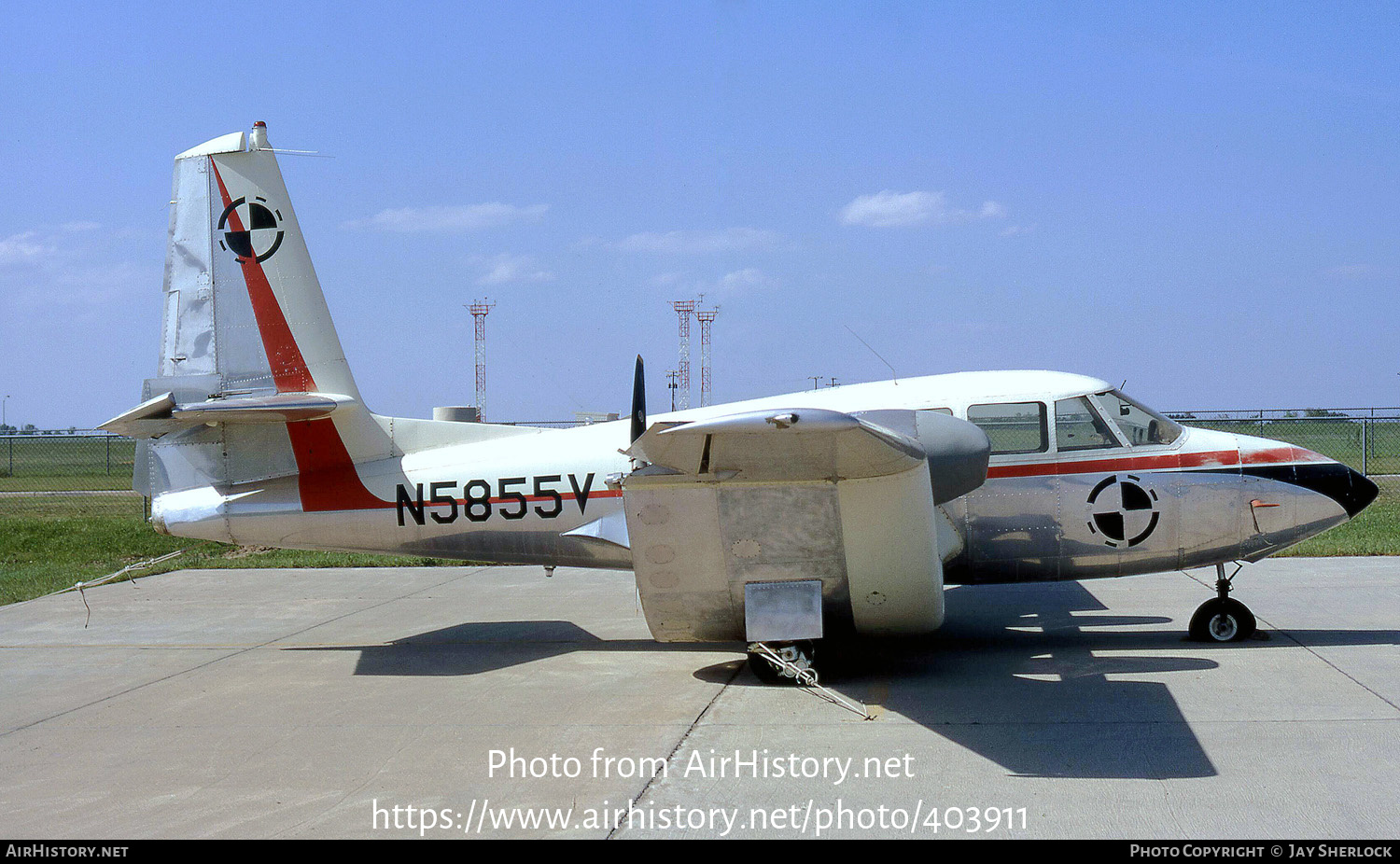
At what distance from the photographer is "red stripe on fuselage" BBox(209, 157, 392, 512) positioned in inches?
365

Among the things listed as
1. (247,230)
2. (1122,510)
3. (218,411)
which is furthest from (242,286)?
(1122,510)

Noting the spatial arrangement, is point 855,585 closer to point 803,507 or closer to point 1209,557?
point 803,507

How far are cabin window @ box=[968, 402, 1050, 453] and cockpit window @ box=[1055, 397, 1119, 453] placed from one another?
12cm

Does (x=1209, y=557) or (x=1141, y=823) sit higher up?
(x=1209, y=557)

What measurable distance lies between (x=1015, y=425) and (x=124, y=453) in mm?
39417

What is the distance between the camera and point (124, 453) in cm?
3947

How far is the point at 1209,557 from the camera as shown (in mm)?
8969

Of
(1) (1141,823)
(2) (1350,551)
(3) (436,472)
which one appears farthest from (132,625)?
(2) (1350,551)

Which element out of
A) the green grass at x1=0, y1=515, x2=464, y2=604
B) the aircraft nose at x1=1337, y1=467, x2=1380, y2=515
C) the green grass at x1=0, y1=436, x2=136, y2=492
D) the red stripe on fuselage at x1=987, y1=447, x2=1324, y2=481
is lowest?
the green grass at x1=0, y1=515, x2=464, y2=604

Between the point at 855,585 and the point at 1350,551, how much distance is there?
33.1ft

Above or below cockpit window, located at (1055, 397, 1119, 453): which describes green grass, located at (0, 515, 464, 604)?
below

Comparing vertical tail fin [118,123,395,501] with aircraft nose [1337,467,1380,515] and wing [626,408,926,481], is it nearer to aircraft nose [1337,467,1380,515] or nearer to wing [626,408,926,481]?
wing [626,408,926,481]

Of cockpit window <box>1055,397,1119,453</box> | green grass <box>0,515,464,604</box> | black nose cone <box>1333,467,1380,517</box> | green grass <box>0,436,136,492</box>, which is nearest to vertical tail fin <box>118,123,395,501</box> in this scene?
green grass <box>0,515,464,604</box>

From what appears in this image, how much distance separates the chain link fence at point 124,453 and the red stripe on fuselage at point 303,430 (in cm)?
270
